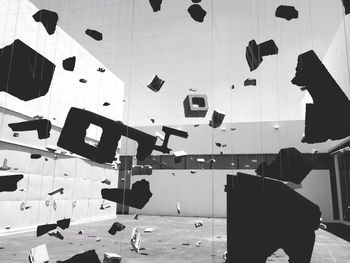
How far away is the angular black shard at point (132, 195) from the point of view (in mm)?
2939

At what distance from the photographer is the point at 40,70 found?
3123 mm

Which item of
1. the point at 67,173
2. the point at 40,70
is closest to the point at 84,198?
the point at 67,173

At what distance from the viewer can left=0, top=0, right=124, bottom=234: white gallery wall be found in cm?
635

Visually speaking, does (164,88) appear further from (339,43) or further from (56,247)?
(56,247)

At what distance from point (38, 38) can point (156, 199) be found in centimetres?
760

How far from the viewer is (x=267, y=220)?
2.35 m

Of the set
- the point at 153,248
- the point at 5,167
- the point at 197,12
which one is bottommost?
the point at 153,248

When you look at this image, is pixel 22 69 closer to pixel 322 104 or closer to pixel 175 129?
pixel 175 129

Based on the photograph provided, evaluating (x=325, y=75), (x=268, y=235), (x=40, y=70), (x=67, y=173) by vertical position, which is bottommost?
(x=268, y=235)

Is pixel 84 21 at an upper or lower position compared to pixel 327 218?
upper

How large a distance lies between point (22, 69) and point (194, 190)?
389 inches

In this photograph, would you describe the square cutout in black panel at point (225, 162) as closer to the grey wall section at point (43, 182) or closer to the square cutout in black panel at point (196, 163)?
the square cutout in black panel at point (196, 163)

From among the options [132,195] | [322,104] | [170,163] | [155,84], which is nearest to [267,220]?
[322,104]

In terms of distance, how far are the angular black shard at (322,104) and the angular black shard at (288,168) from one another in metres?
0.28
